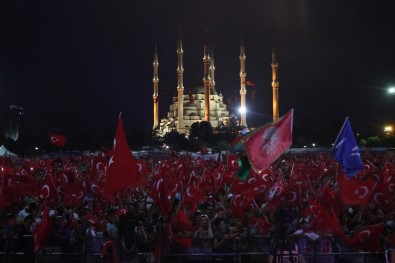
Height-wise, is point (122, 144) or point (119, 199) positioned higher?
point (122, 144)

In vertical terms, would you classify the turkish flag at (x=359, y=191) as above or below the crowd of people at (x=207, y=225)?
above

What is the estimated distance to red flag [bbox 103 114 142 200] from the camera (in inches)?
318

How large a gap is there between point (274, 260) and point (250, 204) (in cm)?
348

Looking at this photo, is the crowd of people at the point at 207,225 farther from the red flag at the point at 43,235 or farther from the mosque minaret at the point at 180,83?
the mosque minaret at the point at 180,83

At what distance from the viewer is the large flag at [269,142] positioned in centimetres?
772

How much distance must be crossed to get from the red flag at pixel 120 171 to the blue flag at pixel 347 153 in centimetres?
466

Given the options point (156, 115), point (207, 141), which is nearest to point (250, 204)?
point (207, 141)

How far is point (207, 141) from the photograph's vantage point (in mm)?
76938

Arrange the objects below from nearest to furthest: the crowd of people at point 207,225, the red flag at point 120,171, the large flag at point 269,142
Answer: the crowd of people at point 207,225, the large flag at point 269,142, the red flag at point 120,171

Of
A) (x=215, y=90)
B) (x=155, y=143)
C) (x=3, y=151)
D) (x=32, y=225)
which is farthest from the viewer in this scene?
(x=215, y=90)

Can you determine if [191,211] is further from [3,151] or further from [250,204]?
[3,151]

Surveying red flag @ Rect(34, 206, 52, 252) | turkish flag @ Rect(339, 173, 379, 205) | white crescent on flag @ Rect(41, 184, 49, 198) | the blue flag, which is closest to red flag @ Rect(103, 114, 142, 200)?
red flag @ Rect(34, 206, 52, 252)

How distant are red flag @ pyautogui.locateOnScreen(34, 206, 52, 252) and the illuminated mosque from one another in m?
74.4

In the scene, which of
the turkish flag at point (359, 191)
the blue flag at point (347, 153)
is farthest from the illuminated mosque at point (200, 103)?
the turkish flag at point (359, 191)
